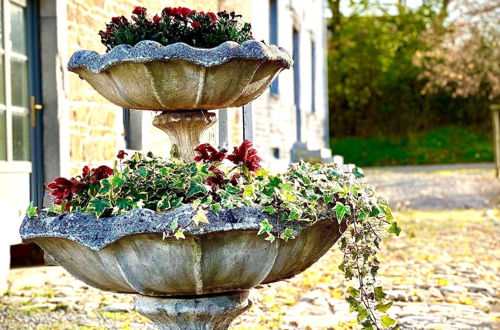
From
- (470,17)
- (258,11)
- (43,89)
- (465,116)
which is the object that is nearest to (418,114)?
(465,116)

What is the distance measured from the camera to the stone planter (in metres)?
2.88

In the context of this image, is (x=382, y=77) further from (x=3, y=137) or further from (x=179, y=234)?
(x=179, y=234)

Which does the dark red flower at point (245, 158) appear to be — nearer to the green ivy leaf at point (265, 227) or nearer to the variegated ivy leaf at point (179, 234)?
the green ivy leaf at point (265, 227)

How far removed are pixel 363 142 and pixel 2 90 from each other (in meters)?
24.8

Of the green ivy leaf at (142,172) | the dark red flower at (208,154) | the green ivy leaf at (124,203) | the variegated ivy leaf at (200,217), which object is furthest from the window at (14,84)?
the variegated ivy leaf at (200,217)

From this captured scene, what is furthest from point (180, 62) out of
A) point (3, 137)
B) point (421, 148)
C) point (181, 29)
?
point (421, 148)

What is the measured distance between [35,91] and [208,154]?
13.6 ft

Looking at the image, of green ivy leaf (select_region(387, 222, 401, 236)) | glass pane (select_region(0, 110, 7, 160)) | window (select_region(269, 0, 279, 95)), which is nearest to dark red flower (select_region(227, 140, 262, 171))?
green ivy leaf (select_region(387, 222, 401, 236))

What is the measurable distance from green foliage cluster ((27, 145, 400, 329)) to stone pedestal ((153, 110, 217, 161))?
159 mm

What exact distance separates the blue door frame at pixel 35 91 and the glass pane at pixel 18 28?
0.05m

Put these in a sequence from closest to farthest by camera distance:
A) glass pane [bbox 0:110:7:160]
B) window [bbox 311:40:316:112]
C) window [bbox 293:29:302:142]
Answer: glass pane [bbox 0:110:7:160], window [bbox 293:29:302:142], window [bbox 311:40:316:112]

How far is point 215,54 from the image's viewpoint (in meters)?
3.19

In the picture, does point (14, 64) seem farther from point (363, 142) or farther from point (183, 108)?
point (363, 142)

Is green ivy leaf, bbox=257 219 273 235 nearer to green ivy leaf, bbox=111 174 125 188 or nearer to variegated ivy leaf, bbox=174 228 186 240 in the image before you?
variegated ivy leaf, bbox=174 228 186 240
